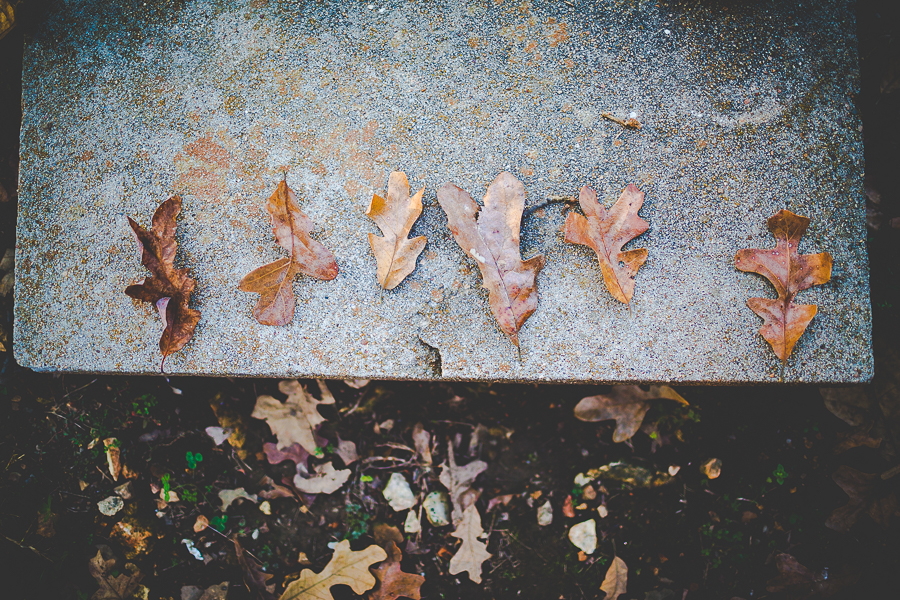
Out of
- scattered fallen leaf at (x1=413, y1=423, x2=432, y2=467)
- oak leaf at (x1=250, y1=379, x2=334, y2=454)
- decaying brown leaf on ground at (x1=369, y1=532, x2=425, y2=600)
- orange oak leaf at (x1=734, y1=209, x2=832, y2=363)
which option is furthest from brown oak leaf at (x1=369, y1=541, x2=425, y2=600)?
orange oak leaf at (x1=734, y1=209, x2=832, y2=363)

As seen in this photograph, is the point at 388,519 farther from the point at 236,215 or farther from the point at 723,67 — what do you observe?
the point at 723,67

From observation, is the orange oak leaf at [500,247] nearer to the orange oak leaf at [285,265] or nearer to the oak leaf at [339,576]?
the orange oak leaf at [285,265]

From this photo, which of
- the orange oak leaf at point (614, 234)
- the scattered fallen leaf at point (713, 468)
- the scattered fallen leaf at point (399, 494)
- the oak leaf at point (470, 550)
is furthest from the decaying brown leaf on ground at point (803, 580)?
the scattered fallen leaf at point (399, 494)

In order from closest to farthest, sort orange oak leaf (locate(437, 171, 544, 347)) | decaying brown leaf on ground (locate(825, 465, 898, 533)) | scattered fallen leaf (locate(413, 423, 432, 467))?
orange oak leaf (locate(437, 171, 544, 347))
decaying brown leaf on ground (locate(825, 465, 898, 533))
scattered fallen leaf (locate(413, 423, 432, 467))

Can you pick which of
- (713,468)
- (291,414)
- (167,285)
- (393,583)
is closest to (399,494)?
(393,583)

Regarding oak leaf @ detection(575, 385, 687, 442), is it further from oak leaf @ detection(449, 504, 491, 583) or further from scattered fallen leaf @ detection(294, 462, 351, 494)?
scattered fallen leaf @ detection(294, 462, 351, 494)

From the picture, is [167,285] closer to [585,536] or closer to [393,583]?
[393,583]
